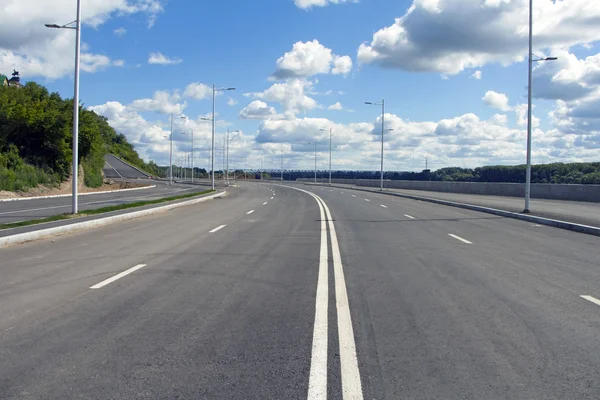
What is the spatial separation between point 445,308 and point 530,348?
1.81 m

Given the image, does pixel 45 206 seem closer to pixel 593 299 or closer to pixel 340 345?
pixel 340 345

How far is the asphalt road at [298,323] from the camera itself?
5.07 metres

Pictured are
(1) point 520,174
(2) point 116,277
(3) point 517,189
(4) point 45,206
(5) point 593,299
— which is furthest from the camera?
(1) point 520,174

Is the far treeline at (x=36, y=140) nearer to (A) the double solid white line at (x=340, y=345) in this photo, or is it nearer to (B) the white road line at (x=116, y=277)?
(B) the white road line at (x=116, y=277)

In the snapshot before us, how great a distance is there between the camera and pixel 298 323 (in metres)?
6.98

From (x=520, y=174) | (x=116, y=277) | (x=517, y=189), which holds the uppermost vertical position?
(x=520, y=174)

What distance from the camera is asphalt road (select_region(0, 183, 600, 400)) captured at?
507 centimetres

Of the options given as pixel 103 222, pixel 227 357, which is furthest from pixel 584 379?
pixel 103 222

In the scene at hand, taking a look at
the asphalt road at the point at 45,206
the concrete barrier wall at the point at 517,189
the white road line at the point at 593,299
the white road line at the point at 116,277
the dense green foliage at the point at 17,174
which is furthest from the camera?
the dense green foliage at the point at 17,174

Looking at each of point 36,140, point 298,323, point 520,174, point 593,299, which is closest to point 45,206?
point 36,140

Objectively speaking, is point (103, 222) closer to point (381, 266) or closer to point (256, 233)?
point (256, 233)

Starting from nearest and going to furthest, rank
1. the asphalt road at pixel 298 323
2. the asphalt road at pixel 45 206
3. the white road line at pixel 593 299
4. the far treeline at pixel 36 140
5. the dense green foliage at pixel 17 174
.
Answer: the asphalt road at pixel 298 323
the white road line at pixel 593 299
the asphalt road at pixel 45 206
the dense green foliage at pixel 17 174
the far treeline at pixel 36 140

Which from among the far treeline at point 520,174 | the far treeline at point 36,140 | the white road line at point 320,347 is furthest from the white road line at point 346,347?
the far treeline at point 520,174

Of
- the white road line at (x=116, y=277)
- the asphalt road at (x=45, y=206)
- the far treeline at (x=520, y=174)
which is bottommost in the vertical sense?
the white road line at (x=116, y=277)
